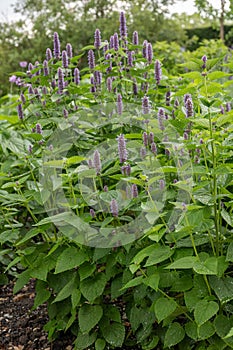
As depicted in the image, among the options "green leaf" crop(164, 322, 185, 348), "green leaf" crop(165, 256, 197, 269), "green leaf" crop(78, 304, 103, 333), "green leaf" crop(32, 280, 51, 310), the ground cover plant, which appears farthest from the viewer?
"green leaf" crop(32, 280, 51, 310)

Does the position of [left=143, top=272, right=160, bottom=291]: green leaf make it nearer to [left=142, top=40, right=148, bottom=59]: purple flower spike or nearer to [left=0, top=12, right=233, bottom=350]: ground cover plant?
[left=0, top=12, right=233, bottom=350]: ground cover plant

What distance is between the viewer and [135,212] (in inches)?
88.6

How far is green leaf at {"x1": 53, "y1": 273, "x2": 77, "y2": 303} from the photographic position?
7.25 ft

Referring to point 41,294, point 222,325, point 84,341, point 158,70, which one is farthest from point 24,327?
point 158,70

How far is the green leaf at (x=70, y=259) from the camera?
209 centimetres

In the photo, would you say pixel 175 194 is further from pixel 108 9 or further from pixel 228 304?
pixel 108 9

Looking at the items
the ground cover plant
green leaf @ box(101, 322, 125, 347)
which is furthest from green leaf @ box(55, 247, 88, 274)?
green leaf @ box(101, 322, 125, 347)

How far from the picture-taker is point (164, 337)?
217 cm

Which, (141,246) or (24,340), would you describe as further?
(24,340)

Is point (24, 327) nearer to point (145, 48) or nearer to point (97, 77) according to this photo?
point (97, 77)

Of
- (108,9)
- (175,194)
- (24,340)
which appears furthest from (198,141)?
(108,9)

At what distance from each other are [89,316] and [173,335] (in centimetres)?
42

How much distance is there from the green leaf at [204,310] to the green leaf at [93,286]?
477 millimetres

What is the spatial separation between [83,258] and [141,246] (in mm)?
244
